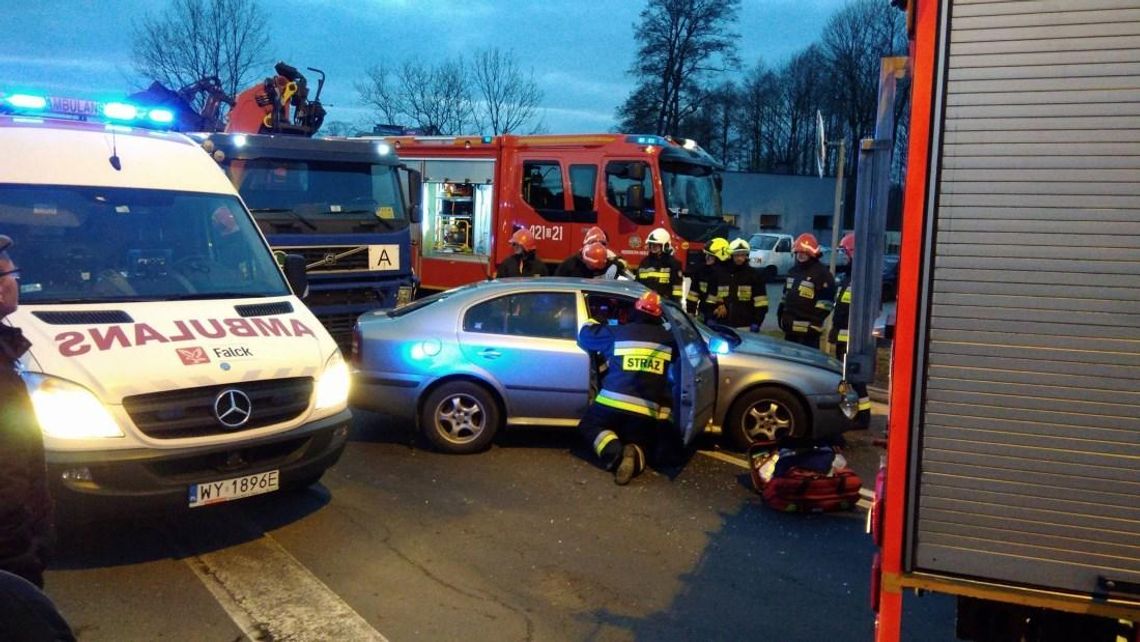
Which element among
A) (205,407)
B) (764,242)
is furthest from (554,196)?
(764,242)

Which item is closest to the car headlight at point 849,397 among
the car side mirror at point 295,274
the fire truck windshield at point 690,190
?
the car side mirror at point 295,274

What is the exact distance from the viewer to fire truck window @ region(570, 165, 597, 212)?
41.6 ft

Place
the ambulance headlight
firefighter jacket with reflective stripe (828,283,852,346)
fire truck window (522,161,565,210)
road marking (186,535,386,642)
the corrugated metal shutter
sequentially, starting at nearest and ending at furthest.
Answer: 1. the corrugated metal shutter
2. road marking (186,535,386,642)
3. the ambulance headlight
4. firefighter jacket with reflective stripe (828,283,852,346)
5. fire truck window (522,161,565,210)

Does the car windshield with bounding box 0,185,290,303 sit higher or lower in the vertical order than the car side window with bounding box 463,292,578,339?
higher

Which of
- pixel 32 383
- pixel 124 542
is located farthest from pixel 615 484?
pixel 32 383

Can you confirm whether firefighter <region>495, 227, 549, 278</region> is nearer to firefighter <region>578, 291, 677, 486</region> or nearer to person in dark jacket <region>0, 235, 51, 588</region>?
firefighter <region>578, 291, 677, 486</region>

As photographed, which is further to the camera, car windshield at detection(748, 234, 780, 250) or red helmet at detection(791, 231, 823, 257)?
car windshield at detection(748, 234, 780, 250)

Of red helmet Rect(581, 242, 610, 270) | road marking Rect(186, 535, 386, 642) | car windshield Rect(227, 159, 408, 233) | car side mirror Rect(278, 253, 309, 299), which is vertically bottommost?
road marking Rect(186, 535, 386, 642)

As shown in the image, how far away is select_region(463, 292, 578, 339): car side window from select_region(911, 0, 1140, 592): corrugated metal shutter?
182 inches

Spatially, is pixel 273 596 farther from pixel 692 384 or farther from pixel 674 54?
pixel 674 54

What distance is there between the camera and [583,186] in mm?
12750

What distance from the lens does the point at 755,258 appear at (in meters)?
28.5

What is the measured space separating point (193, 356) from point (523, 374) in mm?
2823

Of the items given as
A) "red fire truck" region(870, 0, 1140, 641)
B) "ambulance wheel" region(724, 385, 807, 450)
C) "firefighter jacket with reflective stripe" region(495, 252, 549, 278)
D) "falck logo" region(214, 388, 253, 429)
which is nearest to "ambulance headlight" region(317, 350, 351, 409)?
"falck logo" region(214, 388, 253, 429)
